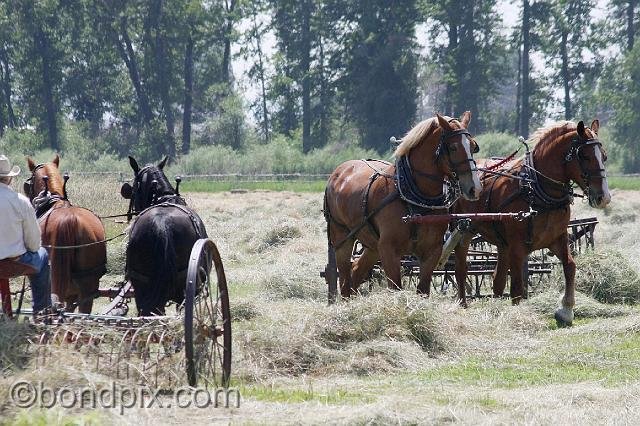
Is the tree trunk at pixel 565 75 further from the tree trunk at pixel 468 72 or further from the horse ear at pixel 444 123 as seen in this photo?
the horse ear at pixel 444 123

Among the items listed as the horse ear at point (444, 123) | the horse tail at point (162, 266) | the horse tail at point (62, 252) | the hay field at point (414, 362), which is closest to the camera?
the hay field at point (414, 362)

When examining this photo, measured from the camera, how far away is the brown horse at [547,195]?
39.2 feet

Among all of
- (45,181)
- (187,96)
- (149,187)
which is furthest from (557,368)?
(187,96)

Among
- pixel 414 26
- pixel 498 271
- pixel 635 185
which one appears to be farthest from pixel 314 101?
pixel 498 271

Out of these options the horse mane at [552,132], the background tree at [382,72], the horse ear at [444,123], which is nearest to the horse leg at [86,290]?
the horse ear at [444,123]

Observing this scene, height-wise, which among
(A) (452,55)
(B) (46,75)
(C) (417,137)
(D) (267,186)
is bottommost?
(D) (267,186)

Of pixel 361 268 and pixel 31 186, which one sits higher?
pixel 31 186

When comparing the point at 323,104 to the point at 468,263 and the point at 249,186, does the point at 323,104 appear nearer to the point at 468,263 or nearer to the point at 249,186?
the point at 249,186

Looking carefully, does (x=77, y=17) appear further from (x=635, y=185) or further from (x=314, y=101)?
(x=635, y=185)

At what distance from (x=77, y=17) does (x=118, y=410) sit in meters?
57.5

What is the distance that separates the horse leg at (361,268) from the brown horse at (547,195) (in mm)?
1052

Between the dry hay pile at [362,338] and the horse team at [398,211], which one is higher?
the horse team at [398,211]

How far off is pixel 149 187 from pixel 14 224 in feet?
7.70

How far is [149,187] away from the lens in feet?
34.0
